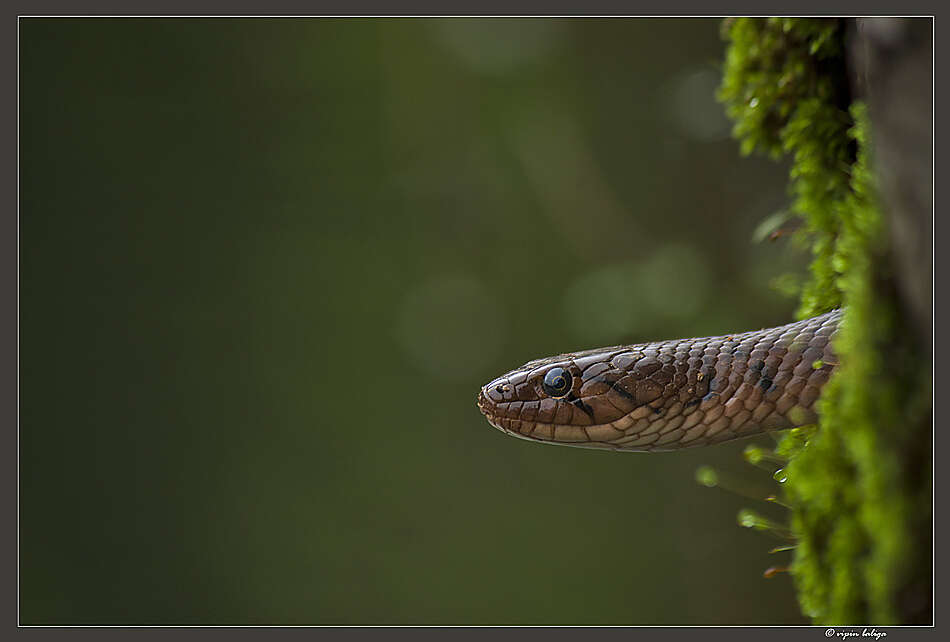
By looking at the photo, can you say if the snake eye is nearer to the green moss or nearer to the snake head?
the snake head

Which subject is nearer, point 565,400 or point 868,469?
point 868,469

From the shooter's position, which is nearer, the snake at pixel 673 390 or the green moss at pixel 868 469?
the green moss at pixel 868 469

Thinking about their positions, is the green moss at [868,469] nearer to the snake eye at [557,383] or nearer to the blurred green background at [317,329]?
the snake eye at [557,383]

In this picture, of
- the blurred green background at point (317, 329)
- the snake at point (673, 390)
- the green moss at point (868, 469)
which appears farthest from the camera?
the blurred green background at point (317, 329)

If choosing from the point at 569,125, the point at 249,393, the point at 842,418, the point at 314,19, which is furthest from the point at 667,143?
the point at 842,418

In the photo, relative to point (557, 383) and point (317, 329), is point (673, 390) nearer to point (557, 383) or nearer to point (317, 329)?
point (557, 383)

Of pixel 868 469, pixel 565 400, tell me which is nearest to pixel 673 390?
pixel 565 400

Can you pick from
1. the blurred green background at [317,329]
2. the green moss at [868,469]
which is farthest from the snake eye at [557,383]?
the blurred green background at [317,329]

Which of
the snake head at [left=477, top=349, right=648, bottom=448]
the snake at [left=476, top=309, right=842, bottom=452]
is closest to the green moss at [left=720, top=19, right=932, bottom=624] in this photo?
the snake at [left=476, top=309, right=842, bottom=452]
